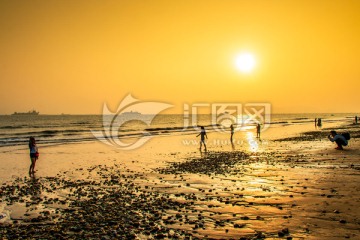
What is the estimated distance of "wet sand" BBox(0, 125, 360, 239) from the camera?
991cm

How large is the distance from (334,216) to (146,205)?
7133 mm

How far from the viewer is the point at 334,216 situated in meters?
10.5

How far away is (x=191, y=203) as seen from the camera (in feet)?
44.0

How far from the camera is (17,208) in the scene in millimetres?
13812

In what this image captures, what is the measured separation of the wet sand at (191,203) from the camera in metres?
9.91

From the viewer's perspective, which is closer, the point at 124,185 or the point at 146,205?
the point at 146,205

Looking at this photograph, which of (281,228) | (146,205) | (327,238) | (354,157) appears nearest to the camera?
(327,238)

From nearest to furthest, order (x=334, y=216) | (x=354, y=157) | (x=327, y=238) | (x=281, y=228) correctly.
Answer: (x=327, y=238), (x=281, y=228), (x=334, y=216), (x=354, y=157)

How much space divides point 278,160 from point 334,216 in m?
15.2

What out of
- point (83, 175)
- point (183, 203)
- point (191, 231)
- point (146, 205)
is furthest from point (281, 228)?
point (83, 175)

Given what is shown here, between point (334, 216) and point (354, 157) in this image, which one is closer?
point (334, 216)

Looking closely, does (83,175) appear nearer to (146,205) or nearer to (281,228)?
(146,205)

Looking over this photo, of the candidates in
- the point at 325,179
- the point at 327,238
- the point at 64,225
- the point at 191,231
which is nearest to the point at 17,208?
the point at 64,225

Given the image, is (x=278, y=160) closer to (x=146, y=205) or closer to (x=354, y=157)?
(x=354, y=157)
